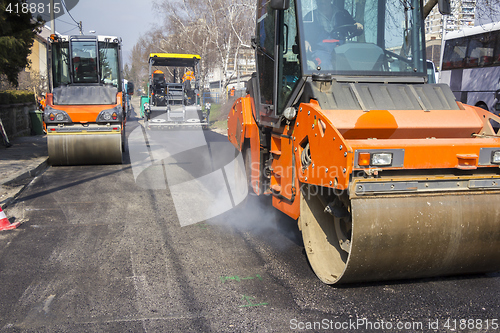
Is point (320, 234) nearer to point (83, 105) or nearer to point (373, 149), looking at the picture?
point (373, 149)

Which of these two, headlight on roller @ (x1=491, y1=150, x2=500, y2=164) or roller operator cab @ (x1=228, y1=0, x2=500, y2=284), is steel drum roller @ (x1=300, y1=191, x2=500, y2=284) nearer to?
roller operator cab @ (x1=228, y1=0, x2=500, y2=284)

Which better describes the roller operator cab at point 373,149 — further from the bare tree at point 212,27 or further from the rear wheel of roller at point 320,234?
the bare tree at point 212,27

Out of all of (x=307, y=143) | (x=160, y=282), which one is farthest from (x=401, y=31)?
(x=160, y=282)

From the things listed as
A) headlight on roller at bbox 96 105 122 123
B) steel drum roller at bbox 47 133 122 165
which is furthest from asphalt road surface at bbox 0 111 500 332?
headlight on roller at bbox 96 105 122 123

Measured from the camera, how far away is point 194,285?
397cm

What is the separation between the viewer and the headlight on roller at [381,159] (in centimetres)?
331

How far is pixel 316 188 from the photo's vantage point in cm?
400

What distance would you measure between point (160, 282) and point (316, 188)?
5.41 ft

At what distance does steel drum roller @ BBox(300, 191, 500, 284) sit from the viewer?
3.35m

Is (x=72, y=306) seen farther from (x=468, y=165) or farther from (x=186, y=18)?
(x=186, y=18)

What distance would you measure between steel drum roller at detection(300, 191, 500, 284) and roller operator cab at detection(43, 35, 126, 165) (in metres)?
8.00

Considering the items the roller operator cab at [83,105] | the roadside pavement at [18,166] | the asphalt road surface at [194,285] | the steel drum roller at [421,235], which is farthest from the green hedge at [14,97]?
the steel drum roller at [421,235]

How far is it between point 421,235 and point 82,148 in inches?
340

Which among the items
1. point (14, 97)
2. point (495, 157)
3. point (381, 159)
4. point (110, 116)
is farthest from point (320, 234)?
point (14, 97)
